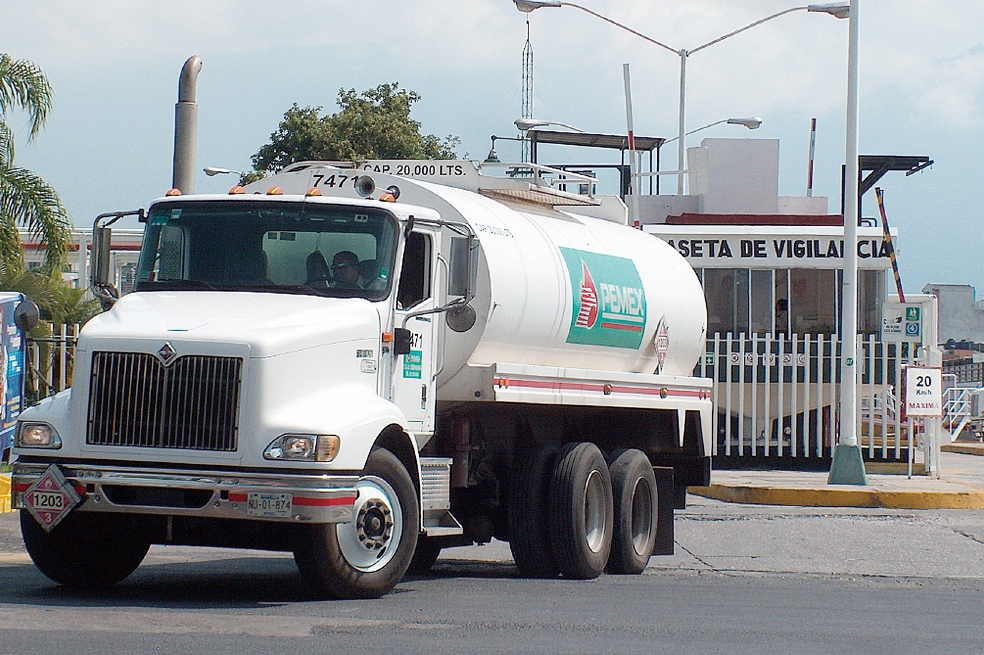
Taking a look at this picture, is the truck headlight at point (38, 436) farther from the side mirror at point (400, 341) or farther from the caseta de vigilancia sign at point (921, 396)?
the caseta de vigilancia sign at point (921, 396)

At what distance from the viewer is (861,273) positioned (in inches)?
1048

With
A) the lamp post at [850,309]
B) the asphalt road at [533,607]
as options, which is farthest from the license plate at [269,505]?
the lamp post at [850,309]

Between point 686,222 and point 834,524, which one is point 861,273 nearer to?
point 686,222

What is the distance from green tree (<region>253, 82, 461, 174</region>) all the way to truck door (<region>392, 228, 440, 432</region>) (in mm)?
28710

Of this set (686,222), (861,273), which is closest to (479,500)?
(861,273)

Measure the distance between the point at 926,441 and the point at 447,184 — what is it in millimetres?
13126

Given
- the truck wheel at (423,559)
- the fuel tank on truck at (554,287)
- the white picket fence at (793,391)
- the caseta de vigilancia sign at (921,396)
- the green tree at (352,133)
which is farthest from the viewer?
the green tree at (352,133)

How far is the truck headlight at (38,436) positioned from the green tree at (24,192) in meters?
14.3

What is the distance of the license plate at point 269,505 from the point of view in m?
8.62

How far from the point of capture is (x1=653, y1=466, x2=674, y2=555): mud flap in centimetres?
1353

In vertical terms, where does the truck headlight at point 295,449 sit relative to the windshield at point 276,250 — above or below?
below

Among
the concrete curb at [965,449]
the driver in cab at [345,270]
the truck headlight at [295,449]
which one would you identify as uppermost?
the driver in cab at [345,270]

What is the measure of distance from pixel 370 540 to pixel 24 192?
15.3m

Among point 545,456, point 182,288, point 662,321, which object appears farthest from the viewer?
point 662,321
